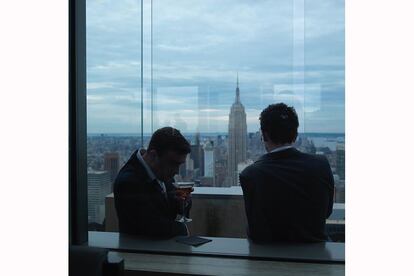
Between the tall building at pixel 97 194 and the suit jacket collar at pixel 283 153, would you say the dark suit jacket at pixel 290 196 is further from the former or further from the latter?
the tall building at pixel 97 194

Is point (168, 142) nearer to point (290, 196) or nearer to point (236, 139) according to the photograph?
point (236, 139)

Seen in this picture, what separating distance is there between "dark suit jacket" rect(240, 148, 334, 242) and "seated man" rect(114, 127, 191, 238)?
381 mm

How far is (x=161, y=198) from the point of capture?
202cm

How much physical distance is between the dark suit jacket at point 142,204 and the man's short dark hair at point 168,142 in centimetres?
11

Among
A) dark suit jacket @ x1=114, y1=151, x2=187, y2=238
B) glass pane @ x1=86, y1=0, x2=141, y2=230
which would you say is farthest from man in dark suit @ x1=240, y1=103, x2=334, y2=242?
glass pane @ x1=86, y1=0, x2=141, y2=230

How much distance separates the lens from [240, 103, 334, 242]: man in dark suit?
5.92 ft

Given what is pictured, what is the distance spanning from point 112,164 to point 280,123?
0.84 metres

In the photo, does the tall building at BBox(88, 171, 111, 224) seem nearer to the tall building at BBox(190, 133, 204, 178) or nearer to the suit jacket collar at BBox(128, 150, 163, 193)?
the suit jacket collar at BBox(128, 150, 163, 193)

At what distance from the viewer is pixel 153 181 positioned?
2.06 m

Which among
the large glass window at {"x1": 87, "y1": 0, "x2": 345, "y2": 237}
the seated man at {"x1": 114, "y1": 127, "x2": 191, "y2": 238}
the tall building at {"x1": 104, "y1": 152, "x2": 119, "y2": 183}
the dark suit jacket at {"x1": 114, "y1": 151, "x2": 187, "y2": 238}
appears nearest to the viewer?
the large glass window at {"x1": 87, "y1": 0, "x2": 345, "y2": 237}

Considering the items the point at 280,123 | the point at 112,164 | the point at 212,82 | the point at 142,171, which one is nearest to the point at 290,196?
the point at 280,123

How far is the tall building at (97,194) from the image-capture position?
210 centimetres

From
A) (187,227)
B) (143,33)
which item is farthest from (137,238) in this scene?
(143,33)
